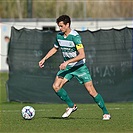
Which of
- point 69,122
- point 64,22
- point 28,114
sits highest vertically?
point 64,22

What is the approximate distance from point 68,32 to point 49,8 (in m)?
41.3

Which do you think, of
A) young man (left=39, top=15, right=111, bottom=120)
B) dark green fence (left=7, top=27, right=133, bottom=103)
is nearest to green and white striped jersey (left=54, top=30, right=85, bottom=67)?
young man (left=39, top=15, right=111, bottom=120)

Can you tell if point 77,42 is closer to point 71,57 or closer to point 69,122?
point 71,57

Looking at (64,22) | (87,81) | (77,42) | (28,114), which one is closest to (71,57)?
(77,42)

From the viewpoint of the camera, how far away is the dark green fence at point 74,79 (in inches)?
747

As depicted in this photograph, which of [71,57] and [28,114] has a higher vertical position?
[71,57]

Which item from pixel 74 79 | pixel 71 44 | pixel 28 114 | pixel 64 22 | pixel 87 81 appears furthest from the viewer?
pixel 74 79

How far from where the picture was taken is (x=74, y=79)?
18891mm

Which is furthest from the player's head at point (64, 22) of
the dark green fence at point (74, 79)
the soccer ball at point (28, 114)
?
the dark green fence at point (74, 79)

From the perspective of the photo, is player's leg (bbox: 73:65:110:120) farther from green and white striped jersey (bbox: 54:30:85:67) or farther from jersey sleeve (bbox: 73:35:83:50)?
jersey sleeve (bbox: 73:35:83:50)

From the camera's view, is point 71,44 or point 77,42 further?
point 71,44

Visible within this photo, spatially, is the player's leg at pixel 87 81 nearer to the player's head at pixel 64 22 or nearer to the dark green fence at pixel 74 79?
the player's head at pixel 64 22

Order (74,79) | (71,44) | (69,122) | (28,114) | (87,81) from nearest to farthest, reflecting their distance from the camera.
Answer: (69,122)
(71,44)
(87,81)
(28,114)
(74,79)

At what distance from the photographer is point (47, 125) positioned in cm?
1192
